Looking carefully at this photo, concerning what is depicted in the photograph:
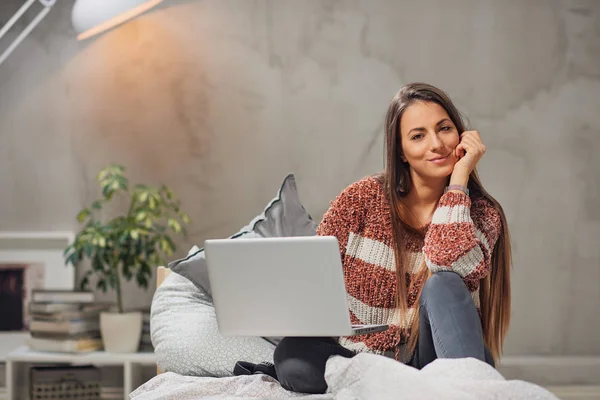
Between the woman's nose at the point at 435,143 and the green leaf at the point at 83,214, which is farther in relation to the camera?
the green leaf at the point at 83,214

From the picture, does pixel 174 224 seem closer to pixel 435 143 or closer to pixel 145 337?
pixel 145 337

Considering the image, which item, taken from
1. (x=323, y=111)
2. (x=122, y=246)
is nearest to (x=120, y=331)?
(x=122, y=246)

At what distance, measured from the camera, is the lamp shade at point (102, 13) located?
10.7 ft

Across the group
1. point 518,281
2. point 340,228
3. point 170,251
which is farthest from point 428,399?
point 518,281

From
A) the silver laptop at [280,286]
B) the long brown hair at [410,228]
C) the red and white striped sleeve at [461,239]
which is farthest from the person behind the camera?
the long brown hair at [410,228]

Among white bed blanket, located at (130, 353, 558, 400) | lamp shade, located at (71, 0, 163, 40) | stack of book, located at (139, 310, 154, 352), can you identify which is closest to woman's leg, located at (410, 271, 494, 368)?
white bed blanket, located at (130, 353, 558, 400)

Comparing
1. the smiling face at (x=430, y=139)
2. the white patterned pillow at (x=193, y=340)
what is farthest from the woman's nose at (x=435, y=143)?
the white patterned pillow at (x=193, y=340)

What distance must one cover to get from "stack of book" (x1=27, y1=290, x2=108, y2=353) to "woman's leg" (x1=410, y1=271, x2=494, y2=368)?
161 cm

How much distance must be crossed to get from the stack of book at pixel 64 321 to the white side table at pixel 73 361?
0.12ft

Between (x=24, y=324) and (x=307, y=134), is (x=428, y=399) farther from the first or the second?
(x=24, y=324)

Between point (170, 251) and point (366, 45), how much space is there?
1.11 metres

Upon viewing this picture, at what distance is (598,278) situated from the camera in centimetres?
322

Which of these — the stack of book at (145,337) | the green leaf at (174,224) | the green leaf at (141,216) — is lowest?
the stack of book at (145,337)

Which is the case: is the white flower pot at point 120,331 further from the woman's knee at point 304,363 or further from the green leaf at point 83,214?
the woman's knee at point 304,363
